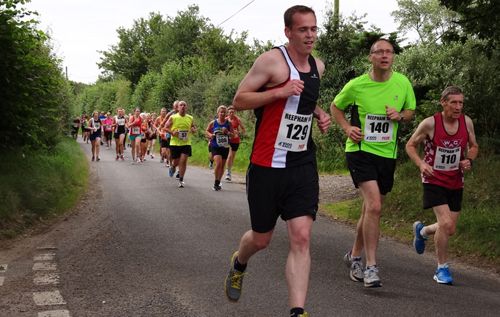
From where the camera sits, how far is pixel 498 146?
10.7m

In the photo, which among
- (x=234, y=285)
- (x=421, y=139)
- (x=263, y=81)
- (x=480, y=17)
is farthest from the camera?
(x=480, y=17)

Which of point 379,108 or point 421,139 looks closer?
point 379,108

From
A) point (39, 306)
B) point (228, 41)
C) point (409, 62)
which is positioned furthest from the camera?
point (228, 41)

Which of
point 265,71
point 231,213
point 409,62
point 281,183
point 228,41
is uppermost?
→ point 228,41

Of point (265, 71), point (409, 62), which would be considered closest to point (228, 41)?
point (409, 62)

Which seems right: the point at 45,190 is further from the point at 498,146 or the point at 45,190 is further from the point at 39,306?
the point at 498,146

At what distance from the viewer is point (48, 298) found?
17.8 feet

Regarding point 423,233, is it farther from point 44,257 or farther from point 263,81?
point 44,257

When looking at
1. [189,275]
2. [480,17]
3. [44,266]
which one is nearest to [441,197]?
[189,275]

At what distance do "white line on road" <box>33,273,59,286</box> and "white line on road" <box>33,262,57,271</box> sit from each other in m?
0.24

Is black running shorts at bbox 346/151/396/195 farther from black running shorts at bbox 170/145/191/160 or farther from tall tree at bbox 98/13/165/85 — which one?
tall tree at bbox 98/13/165/85

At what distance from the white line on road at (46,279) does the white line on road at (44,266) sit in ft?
0.78

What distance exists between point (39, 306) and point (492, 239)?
518 cm

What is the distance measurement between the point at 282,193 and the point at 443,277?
7.93ft
